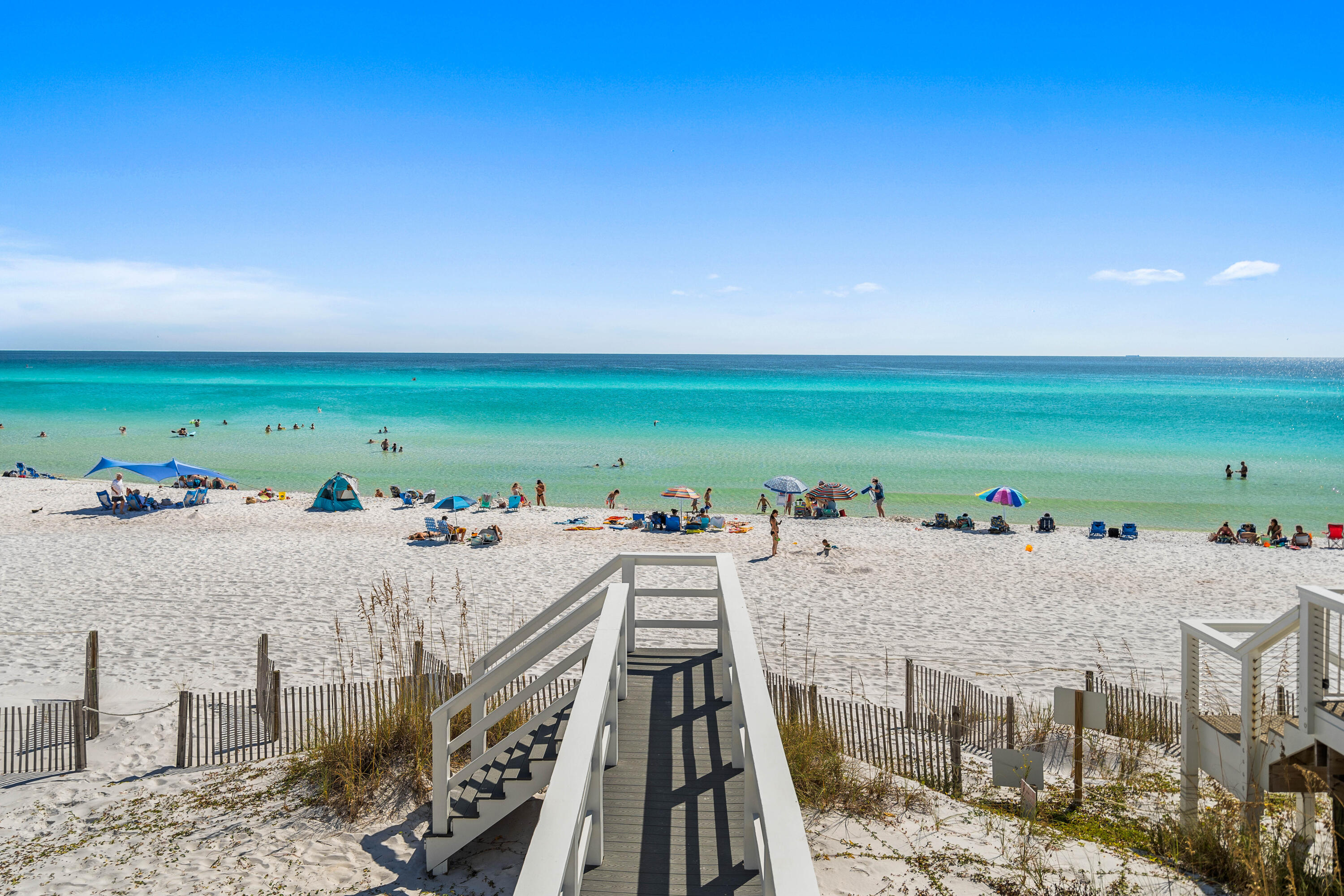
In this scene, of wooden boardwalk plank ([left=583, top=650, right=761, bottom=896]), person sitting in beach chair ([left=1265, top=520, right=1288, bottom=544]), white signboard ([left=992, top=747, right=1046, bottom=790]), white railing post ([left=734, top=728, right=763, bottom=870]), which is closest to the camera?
white railing post ([left=734, top=728, right=763, bottom=870])

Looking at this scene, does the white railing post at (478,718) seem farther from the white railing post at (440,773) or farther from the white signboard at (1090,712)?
the white signboard at (1090,712)

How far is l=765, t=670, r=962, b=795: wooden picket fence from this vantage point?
841cm

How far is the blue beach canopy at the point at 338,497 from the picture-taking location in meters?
28.6

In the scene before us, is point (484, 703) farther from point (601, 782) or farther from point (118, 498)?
point (118, 498)

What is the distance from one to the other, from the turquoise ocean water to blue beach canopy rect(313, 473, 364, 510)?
5.94 metres

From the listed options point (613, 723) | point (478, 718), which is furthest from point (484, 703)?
point (613, 723)

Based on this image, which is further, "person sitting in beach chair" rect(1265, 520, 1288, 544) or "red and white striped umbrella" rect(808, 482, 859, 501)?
"red and white striped umbrella" rect(808, 482, 859, 501)

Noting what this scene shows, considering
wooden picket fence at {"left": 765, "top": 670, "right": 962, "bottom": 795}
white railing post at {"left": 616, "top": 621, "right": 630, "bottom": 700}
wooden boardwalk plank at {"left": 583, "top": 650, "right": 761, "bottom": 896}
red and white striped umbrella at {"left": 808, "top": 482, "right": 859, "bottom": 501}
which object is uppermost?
white railing post at {"left": 616, "top": 621, "right": 630, "bottom": 700}

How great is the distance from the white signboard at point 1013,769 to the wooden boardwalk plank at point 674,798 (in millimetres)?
3325

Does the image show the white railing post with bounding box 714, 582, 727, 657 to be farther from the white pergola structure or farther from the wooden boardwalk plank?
the white pergola structure

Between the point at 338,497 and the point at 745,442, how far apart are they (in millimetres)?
34474

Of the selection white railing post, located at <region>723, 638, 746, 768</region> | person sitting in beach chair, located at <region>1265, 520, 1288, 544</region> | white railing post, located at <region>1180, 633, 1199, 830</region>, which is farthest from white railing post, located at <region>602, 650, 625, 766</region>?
person sitting in beach chair, located at <region>1265, 520, 1288, 544</region>

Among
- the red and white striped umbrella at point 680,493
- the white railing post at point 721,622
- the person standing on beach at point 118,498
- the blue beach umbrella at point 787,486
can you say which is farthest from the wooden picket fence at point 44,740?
the blue beach umbrella at point 787,486

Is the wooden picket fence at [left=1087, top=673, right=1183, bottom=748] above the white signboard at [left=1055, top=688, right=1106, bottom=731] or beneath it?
beneath
